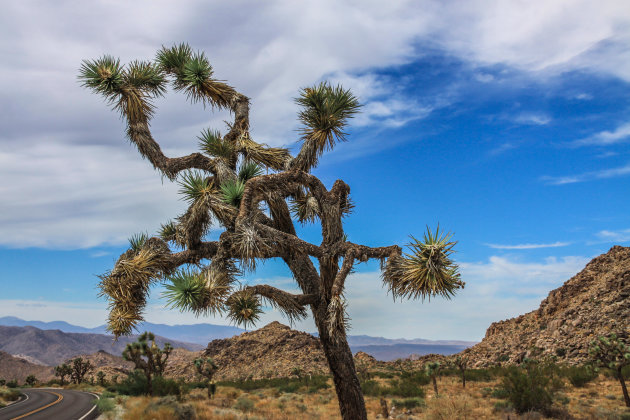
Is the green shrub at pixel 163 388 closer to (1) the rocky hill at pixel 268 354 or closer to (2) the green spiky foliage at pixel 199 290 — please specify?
(2) the green spiky foliage at pixel 199 290

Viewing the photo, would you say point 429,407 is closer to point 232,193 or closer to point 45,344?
point 232,193

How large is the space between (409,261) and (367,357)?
179ft

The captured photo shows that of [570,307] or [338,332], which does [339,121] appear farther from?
[570,307]

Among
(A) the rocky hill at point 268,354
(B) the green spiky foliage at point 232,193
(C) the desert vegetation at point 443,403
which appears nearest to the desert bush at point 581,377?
(C) the desert vegetation at point 443,403

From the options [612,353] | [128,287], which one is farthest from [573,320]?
[128,287]

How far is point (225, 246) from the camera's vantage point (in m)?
8.85

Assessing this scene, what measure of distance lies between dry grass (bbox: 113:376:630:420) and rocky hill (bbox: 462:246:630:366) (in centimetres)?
1242

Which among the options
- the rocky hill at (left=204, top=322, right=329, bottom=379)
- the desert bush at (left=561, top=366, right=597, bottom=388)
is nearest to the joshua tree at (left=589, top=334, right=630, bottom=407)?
the desert bush at (left=561, top=366, right=597, bottom=388)

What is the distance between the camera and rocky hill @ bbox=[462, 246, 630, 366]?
3656cm

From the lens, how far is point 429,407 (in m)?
18.5

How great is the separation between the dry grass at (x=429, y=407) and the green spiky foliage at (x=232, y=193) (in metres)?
6.36

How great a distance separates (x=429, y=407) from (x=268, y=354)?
41.8m

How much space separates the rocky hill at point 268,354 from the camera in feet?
165

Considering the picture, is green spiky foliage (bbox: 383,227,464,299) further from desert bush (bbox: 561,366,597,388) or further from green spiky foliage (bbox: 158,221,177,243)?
desert bush (bbox: 561,366,597,388)
